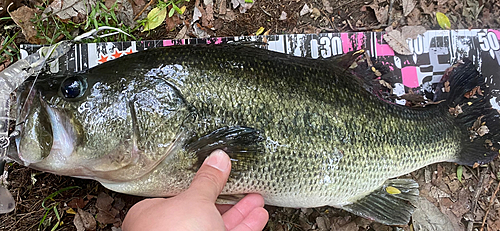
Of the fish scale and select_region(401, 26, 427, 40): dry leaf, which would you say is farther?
select_region(401, 26, 427, 40): dry leaf

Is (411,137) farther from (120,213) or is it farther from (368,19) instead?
(120,213)

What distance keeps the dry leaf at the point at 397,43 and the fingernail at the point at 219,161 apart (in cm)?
193

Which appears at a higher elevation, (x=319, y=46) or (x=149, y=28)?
(x=149, y=28)

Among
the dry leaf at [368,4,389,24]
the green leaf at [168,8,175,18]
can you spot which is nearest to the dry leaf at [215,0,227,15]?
the green leaf at [168,8,175,18]

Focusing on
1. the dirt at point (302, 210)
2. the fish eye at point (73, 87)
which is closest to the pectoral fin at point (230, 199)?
the dirt at point (302, 210)

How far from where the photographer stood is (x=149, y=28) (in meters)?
2.94

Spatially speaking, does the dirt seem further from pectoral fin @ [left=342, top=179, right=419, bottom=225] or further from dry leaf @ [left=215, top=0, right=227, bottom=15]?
pectoral fin @ [left=342, top=179, right=419, bottom=225]

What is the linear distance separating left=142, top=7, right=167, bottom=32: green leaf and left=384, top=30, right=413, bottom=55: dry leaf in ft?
6.70

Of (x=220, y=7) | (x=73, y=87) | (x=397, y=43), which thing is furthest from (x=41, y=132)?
(x=397, y=43)

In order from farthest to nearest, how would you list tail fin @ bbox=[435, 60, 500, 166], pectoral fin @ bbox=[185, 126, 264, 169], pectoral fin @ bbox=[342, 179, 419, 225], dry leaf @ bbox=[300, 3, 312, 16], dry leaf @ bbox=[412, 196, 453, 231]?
dry leaf @ bbox=[300, 3, 312, 16] → dry leaf @ bbox=[412, 196, 453, 231] → tail fin @ bbox=[435, 60, 500, 166] → pectoral fin @ bbox=[342, 179, 419, 225] → pectoral fin @ bbox=[185, 126, 264, 169]

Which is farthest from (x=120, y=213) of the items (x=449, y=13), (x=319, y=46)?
(x=449, y=13)

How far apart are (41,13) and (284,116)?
237 cm

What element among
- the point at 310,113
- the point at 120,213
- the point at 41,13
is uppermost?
the point at 41,13

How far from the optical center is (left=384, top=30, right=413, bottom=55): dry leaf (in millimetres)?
2967
